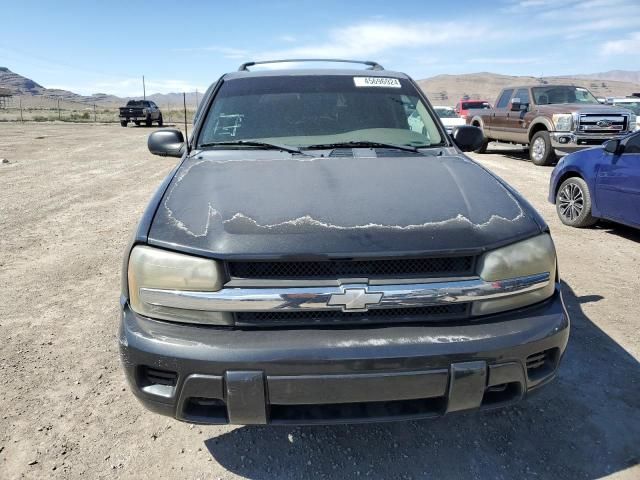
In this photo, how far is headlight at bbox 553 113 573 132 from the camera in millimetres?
11491

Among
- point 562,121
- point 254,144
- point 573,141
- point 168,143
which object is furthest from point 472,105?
point 254,144

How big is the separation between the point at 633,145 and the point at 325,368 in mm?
5342

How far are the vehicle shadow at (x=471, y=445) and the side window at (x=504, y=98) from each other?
12.8 m

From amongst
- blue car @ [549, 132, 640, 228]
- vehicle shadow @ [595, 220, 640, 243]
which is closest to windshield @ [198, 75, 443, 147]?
blue car @ [549, 132, 640, 228]

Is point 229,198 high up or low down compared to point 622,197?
up

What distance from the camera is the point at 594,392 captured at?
2863 mm

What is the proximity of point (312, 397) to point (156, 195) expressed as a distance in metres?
1.19

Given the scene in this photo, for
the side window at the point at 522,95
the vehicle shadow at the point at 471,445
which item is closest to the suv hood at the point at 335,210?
the vehicle shadow at the point at 471,445

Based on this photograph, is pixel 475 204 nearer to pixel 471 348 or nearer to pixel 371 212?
pixel 371 212

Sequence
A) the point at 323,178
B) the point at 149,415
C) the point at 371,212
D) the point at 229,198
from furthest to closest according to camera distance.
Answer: the point at 149,415 → the point at 323,178 → the point at 229,198 → the point at 371,212

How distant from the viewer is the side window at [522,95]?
43.4ft

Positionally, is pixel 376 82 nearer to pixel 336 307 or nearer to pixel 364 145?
pixel 364 145

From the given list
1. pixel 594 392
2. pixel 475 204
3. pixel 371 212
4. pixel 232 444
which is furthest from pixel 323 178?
pixel 594 392

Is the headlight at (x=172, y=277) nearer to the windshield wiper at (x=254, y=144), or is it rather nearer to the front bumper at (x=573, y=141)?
the windshield wiper at (x=254, y=144)
